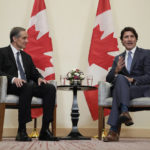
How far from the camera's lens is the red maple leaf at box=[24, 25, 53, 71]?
4.62m

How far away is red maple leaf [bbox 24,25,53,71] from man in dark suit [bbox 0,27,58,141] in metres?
0.63

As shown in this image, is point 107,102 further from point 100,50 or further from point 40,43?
point 40,43

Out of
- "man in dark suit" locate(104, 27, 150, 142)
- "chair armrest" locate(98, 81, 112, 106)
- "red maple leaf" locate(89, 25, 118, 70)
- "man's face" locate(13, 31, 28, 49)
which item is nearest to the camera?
"man in dark suit" locate(104, 27, 150, 142)

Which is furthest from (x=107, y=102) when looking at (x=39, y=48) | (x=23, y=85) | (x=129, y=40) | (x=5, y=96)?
(x=39, y=48)

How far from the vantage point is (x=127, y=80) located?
3350 millimetres

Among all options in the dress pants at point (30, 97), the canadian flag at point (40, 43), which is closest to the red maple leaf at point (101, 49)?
the canadian flag at point (40, 43)

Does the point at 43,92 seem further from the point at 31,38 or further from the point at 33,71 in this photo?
the point at 31,38

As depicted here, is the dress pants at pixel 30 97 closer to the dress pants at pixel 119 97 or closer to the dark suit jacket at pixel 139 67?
the dress pants at pixel 119 97

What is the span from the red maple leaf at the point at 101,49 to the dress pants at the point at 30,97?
1.44 metres

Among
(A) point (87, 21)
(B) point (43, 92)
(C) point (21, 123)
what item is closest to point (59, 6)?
(A) point (87, 21)

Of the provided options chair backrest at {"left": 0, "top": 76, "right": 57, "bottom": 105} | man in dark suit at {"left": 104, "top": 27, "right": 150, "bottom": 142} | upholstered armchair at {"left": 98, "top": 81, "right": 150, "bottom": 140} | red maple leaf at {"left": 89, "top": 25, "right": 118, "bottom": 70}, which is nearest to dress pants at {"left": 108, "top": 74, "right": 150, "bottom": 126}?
man in dark suit at {"left": 104, "top": 27, "right": 150, "bottom": 142}

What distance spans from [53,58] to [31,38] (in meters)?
0.47

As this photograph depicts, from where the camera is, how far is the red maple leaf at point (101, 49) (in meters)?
4.72

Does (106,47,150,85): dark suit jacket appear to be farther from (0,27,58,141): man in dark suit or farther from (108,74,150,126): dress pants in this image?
(0,27,58,141): man in dark suit
